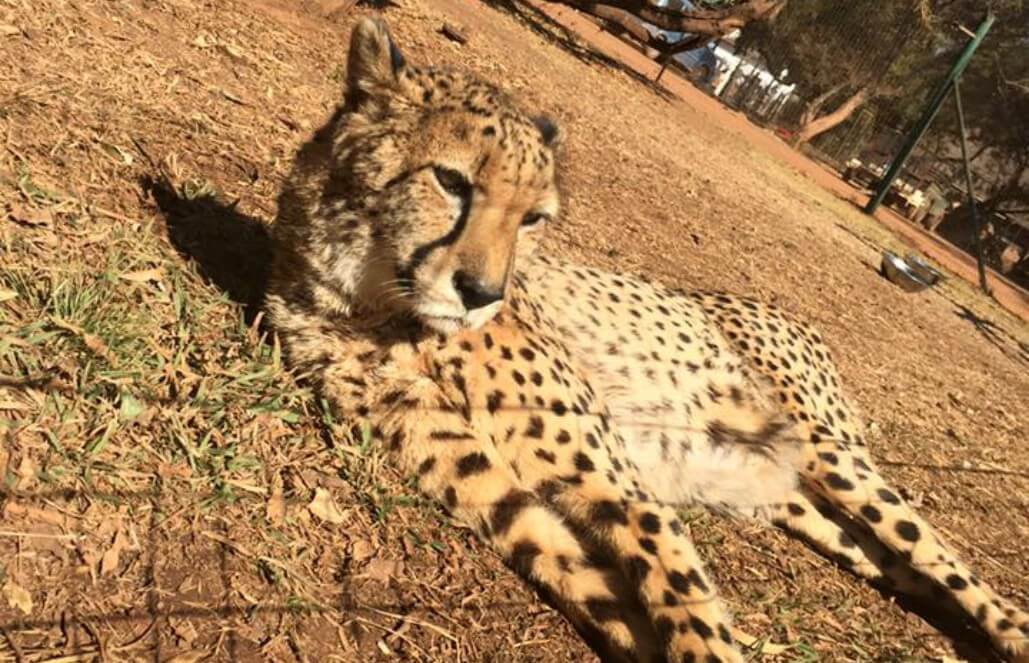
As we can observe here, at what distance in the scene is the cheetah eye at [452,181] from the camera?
2451 millimetres

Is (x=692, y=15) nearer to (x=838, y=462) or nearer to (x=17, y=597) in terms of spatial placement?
(x=838, y=462)

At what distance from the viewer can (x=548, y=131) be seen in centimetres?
290

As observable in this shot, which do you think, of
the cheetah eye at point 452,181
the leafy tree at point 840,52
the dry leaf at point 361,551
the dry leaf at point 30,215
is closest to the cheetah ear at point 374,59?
the cheetah eye at point 452,181

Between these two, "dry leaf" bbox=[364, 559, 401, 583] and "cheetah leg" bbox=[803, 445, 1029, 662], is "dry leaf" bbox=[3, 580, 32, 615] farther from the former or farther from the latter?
"cheetah leg" bbox=[803, 445, 1029, 662]

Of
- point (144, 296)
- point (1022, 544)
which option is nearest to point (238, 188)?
point (144, 296)

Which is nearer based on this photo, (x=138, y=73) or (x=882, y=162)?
(x=138, y=73)

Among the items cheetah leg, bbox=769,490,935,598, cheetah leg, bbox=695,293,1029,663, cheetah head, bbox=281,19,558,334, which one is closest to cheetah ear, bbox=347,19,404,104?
cheetah head, bbox=281,19,558,334

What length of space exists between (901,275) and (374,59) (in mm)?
9098

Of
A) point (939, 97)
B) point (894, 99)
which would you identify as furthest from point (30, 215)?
point (894, 99)

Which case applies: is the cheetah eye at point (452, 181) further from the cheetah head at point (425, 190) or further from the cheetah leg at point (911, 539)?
the cheetah leg at point (911, 539)

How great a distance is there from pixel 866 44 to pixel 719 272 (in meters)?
26.0

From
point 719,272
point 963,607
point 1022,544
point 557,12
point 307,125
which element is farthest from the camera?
point 557,12

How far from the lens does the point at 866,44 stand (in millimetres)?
28125

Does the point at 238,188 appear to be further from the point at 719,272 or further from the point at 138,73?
the point at 719,272
